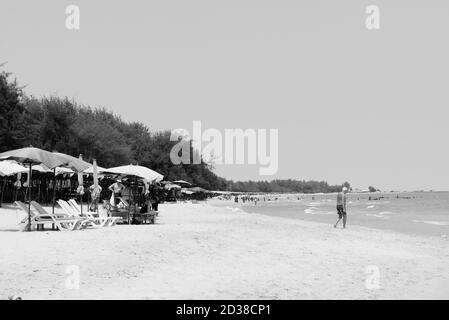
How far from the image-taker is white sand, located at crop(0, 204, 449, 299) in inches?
331

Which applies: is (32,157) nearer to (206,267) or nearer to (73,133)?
(206,267)

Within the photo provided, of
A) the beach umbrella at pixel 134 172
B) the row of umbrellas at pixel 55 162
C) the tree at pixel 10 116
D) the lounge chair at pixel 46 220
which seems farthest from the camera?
the tree at pixel 10 116

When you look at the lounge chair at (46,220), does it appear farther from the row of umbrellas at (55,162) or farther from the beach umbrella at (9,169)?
the beach umbrella at (9,169)

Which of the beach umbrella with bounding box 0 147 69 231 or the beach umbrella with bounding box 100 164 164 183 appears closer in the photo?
the beach umbrella with bounding box 0 147 69 231

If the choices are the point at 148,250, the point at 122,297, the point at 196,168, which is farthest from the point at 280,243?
the point at 196,168

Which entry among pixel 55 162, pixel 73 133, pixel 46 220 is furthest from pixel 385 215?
pixel 55 162

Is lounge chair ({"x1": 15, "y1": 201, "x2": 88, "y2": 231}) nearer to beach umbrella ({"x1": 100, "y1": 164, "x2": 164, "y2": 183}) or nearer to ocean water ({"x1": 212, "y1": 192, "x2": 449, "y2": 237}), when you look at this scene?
beach umbrella ({"x1": 100, "y1": 164, "x2": 164, "y2": 183})

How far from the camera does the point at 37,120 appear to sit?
155ft

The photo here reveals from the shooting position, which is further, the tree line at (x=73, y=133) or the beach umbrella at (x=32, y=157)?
the tree line at (x=73, y=133)

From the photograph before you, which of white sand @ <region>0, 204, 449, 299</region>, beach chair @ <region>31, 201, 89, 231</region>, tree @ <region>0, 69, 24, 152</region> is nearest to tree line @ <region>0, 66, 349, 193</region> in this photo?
tree @ <region>0, 69, 24, 152</region>

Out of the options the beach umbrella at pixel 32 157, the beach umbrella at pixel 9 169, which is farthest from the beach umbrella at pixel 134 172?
the beach umbrella at pixel 9 169

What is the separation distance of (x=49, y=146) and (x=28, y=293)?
3889cm

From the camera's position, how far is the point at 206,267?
1045 centimetres

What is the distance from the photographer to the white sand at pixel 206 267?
841cm
